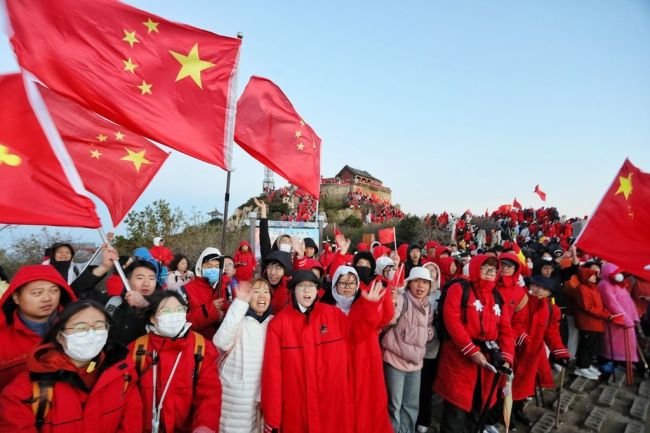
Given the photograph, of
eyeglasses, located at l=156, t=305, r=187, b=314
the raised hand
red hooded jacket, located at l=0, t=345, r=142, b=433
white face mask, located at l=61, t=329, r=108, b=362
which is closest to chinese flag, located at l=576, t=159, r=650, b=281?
the raised hand

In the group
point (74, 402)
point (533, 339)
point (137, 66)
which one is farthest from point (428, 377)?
point (137, 66)

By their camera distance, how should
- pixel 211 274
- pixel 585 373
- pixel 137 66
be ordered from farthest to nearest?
pixel 585 373
pixel 211 274
pixel 137 66

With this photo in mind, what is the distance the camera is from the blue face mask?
4.20 m

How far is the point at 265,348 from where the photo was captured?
307cm

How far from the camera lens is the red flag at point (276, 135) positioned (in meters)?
5.29

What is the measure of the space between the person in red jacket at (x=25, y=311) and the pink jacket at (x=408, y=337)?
3056mm

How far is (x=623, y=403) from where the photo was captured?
5.10m

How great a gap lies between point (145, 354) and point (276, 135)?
381 centimetres

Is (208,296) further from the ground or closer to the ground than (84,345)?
further from the ground

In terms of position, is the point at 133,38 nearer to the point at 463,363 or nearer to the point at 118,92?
the point at 118,92

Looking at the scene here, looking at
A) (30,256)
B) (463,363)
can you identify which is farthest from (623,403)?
(30,256)

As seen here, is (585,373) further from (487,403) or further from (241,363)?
(241,363)

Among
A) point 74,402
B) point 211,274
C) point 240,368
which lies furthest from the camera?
point 211,274

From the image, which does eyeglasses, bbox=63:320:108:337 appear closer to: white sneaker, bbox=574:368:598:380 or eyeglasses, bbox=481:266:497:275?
eyeglasses, bbox=481:266:497:275
